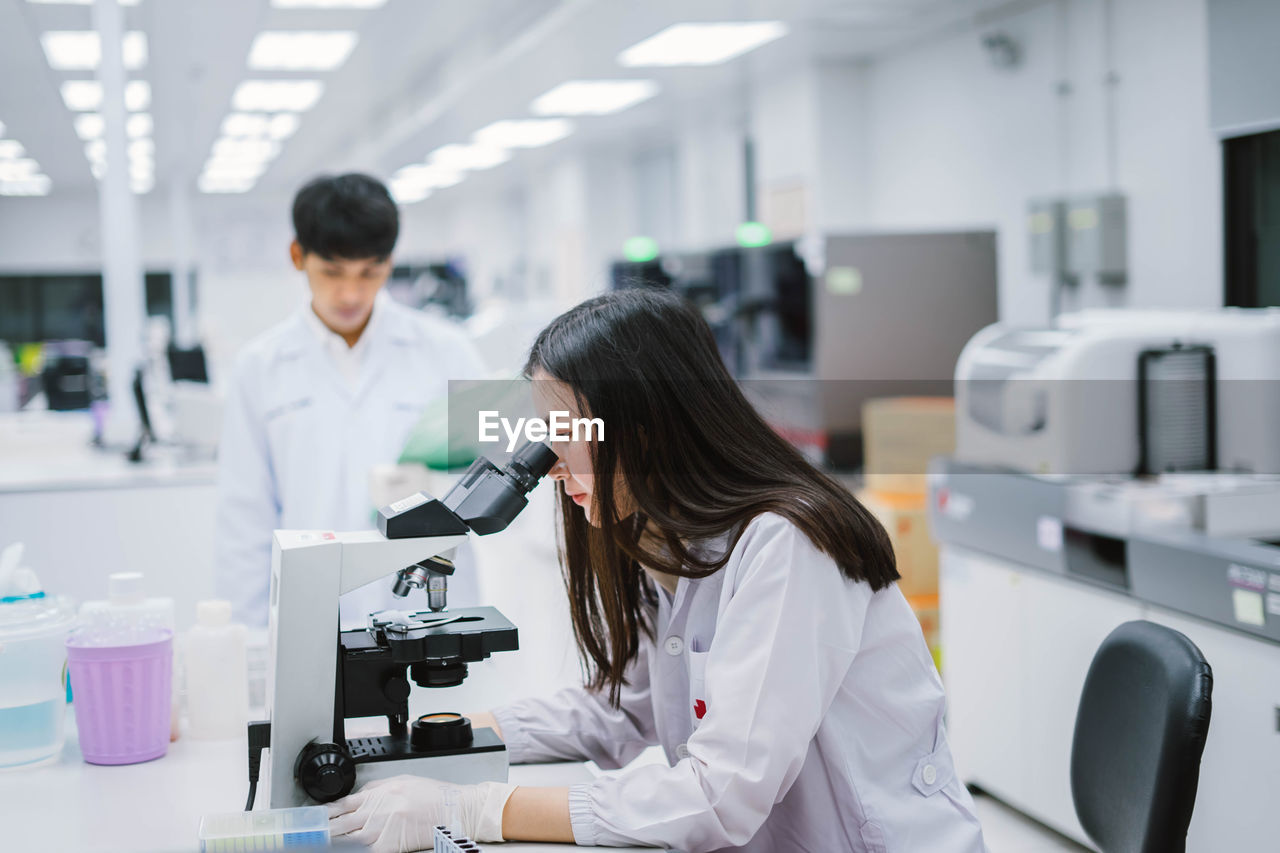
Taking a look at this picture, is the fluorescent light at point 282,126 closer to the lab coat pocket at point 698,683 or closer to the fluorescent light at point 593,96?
Answer: the fluorescent light at point 593,96

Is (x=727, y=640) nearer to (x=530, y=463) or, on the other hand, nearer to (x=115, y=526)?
(x=530, y=463)

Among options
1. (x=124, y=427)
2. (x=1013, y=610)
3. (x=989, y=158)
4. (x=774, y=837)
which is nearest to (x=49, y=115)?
(x=124, y=427)

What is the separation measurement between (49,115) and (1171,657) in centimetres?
665

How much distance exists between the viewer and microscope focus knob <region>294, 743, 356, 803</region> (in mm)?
1154

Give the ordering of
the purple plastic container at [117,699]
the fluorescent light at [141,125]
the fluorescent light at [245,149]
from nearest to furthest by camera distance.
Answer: the purple plastic container at [117,699]
the fluorescent light at [141,125]
the fluorescent light at [245,149]

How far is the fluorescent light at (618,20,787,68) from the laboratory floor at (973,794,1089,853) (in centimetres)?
360

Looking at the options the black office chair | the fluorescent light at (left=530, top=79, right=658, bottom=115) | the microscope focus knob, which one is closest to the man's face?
the microscope focus knob

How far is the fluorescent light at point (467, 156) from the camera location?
30.6 feet

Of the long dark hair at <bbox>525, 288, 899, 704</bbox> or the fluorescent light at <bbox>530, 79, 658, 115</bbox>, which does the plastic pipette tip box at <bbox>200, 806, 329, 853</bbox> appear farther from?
the fluorescent light at <bbox>530, 79, 658, 115</bbox>

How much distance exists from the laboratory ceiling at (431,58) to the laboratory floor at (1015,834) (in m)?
3.27

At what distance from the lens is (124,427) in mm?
3725

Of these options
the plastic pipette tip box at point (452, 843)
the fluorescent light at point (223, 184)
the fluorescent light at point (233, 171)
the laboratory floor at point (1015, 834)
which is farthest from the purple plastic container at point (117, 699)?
the fluorescent light at point (223, 184)

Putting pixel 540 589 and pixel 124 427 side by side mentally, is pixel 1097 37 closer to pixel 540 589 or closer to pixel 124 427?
pixel 540 589

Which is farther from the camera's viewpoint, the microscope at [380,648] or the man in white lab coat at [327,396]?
the man in white lab coat at [327,396]
